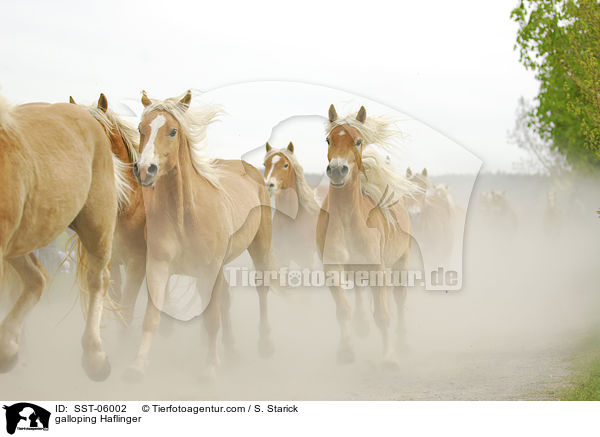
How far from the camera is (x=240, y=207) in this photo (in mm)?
6746

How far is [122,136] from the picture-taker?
627cm

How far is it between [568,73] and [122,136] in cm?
672

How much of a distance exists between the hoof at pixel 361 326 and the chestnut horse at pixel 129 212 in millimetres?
2616

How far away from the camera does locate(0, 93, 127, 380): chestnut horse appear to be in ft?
13.9

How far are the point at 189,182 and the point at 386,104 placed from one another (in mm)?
2598

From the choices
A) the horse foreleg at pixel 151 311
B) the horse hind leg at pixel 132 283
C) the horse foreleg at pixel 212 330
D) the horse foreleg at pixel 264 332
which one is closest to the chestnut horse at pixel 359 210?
the horse foreleg at pixel 264 332

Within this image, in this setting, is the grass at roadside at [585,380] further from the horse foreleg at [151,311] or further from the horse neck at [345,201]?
the horse foreleg at [151,311]

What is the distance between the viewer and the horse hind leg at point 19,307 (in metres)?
4.68

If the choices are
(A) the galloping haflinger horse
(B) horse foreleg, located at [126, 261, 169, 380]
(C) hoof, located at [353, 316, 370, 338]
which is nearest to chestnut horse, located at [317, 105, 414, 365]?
(C) hoof, located at [353, 316, 370, 338]

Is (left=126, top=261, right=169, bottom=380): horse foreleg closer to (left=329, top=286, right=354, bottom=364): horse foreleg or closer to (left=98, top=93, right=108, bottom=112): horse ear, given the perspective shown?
(left=98, top=93, right=108, bottom=112): horse ear

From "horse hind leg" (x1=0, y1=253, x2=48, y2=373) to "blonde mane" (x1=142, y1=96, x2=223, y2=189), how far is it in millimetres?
1774

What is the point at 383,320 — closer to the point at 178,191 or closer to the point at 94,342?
the point at 178,191
